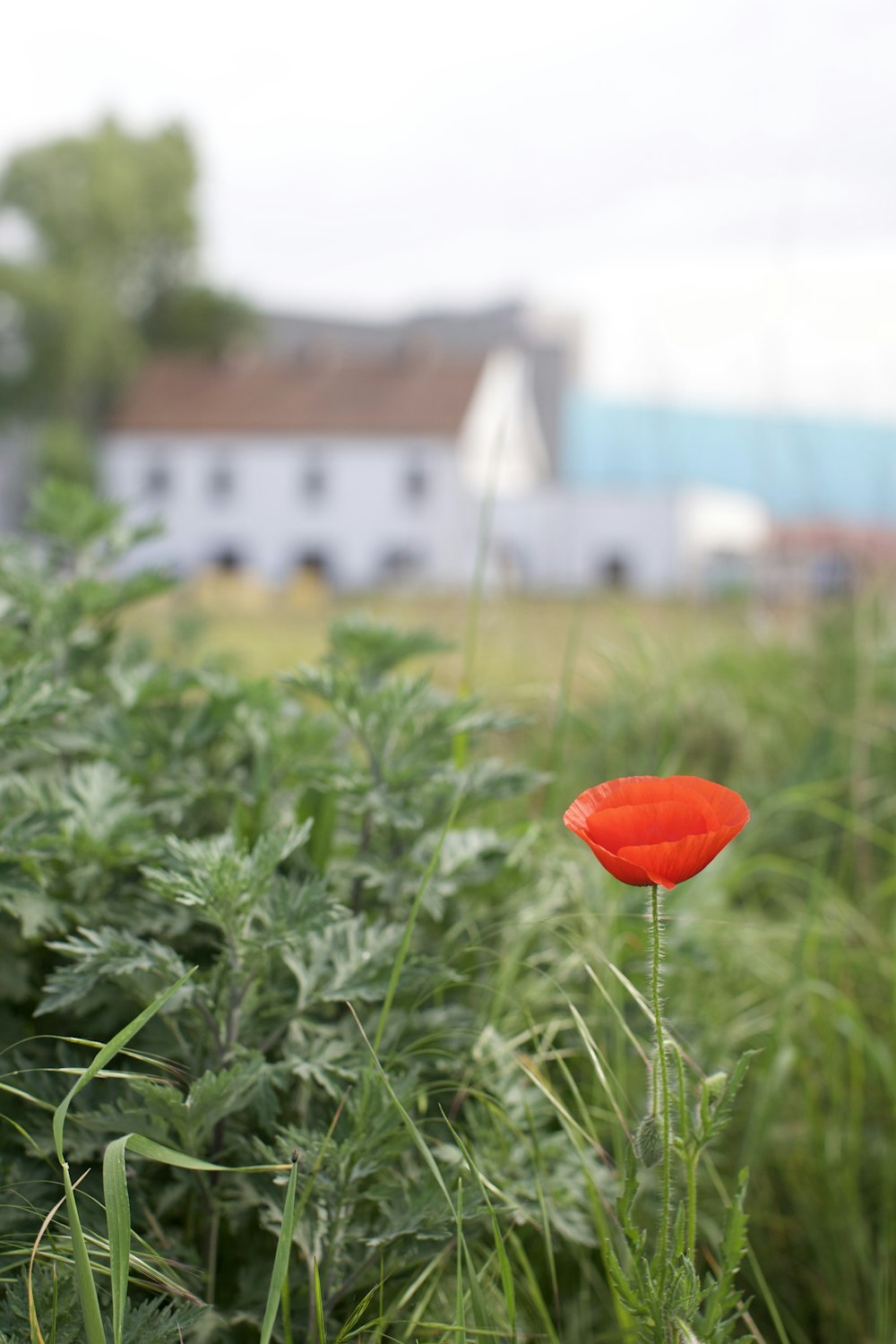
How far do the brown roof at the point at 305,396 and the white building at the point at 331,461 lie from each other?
3 centimetres

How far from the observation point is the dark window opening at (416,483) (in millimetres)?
29812

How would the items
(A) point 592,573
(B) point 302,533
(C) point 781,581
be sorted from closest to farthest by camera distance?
(C) point 781,581, (A) point 592,573, (B) point 302,533

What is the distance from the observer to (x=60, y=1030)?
4.48 ft

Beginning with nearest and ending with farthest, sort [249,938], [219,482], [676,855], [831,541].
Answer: [676,855], [249,938], [831,541], [219,482]

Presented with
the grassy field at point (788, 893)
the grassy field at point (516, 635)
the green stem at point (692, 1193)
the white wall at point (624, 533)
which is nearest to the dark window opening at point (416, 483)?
the white wall at point (624, 533)

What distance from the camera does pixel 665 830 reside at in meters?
0.83

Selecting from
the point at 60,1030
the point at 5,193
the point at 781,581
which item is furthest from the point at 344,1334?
the point at 5,193

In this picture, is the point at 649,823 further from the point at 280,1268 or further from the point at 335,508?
the point at 335,508

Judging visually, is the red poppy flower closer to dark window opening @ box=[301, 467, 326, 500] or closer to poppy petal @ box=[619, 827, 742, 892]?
poppy petal @ box=[619, 827, 742, 892]

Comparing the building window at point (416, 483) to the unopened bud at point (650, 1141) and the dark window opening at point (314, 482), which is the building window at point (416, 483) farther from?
the unopened bud at point (650, 1141)

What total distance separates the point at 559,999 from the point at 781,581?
353 cm

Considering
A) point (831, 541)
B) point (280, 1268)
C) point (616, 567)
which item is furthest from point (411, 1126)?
point (616, 567)

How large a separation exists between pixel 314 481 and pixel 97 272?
7.68m

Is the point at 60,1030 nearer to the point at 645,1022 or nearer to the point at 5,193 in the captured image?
the point at 645,1022
